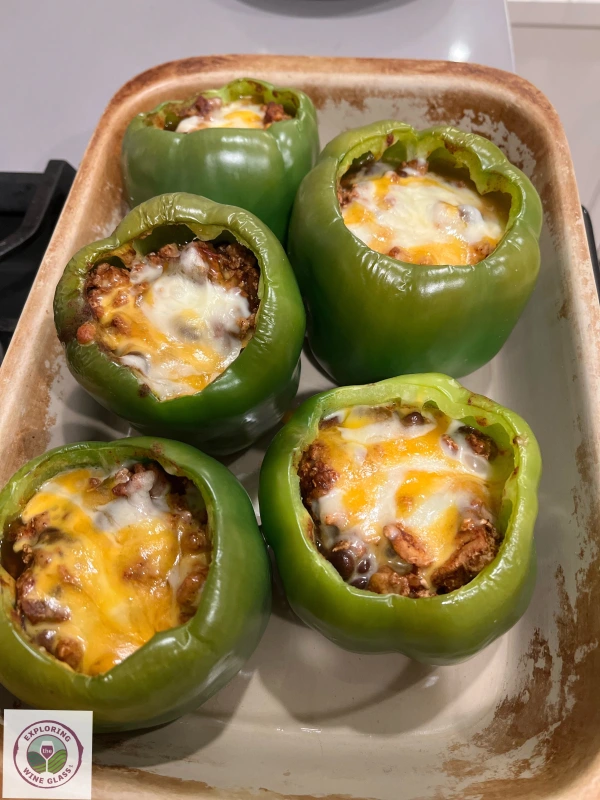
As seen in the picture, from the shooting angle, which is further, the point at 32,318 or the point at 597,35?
the point at 597,35

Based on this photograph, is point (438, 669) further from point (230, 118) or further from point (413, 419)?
point (230, 118)

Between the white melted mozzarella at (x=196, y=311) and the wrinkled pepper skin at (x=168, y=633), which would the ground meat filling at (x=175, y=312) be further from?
the wrinkled pepper skin at (x=168, y=633)

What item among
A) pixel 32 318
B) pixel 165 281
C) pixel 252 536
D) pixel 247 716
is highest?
pixel 165 281

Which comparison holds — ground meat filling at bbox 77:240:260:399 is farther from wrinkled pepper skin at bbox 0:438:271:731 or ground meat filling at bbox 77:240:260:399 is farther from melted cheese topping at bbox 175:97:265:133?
melted cheese topping at bbox 175:97:265:133

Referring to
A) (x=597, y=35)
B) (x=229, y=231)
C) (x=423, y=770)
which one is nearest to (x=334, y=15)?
(x=597, y=35)

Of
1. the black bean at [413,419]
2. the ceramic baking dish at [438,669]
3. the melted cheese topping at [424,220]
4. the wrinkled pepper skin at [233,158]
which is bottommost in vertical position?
the ceramic baking dish at [438,669]

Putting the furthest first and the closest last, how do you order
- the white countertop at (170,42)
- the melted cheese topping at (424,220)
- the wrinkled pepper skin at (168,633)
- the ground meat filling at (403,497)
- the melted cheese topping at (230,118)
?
the white countertop at (170,42) < the melted cheese topping at (230,118) < the melted cheese topping at (424,220) < the ground meat filling at (403,497) < the wrinkled pepper skin at (168,633)

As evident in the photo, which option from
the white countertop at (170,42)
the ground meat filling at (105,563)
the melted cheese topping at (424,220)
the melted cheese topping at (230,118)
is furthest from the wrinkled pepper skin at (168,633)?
the white countertop at (170,42)

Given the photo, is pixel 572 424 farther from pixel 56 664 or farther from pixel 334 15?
pixel 334 15
